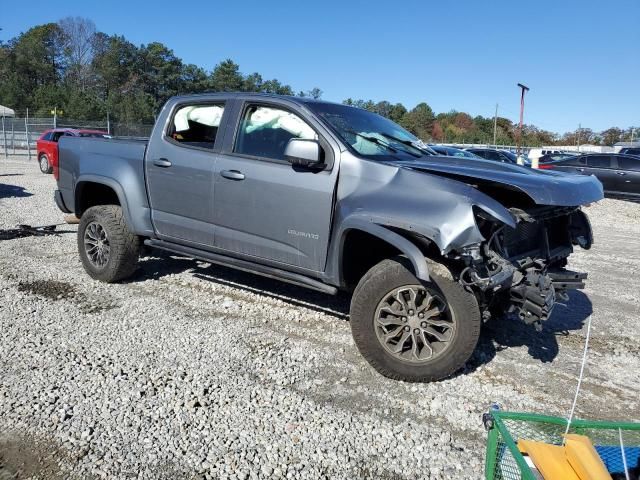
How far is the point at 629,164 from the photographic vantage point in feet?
51.4

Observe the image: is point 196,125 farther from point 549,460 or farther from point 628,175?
point 628,175

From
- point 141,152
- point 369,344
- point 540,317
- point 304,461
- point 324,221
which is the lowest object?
point 304,461

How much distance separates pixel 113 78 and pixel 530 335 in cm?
6958

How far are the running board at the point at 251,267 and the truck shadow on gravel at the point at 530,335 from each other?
1.28 metres

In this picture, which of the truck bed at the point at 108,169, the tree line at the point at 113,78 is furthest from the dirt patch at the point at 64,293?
the tree line at the point at 113,78

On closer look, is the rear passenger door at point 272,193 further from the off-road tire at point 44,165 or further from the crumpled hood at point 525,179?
the off-road tire at point 44,165

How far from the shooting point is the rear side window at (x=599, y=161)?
16.0m

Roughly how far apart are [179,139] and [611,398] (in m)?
4.10

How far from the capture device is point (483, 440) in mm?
3000

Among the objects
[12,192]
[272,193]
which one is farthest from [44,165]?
[272,193]

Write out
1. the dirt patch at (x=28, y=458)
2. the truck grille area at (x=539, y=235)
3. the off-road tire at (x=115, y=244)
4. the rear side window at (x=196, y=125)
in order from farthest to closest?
the off-road tire at (x=115, y=244) < the rear side window at (x=196, y=125) < the truck grille area at (x=539, y=235) < the dirt patch at (x=28, y=458)

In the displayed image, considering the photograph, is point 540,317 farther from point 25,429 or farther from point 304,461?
point 25,429

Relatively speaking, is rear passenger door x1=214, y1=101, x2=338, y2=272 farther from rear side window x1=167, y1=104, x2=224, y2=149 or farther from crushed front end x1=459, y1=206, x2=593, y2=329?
crushed front end x1=459, y1=206, x2=593, y2=329

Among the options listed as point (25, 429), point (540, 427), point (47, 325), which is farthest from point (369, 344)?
point (47, 325)
